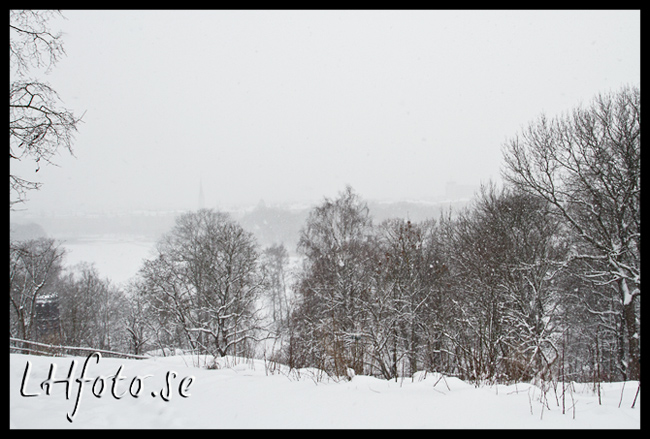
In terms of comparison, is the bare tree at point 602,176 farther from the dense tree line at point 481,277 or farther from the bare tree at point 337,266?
the bare tree at point 337,266

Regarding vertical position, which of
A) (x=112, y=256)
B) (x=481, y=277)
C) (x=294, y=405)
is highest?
(x=112, y=256)

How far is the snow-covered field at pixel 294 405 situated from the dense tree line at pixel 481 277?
109 cm

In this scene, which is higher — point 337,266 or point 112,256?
point 112,256

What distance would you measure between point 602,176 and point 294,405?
11776mm

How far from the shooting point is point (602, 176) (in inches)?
381

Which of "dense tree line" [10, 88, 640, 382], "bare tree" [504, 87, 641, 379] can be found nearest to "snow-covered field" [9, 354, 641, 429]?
"dense tree line" [10, 88, 640, 382]

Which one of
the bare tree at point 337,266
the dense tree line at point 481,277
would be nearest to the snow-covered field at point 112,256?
the dense tree line at point 481,277

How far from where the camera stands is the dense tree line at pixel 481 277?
9.35m

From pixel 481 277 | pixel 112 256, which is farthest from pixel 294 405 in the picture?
pixel 112 256

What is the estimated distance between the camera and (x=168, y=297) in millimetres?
15742

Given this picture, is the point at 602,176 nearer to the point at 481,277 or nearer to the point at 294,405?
the point at 481,277
